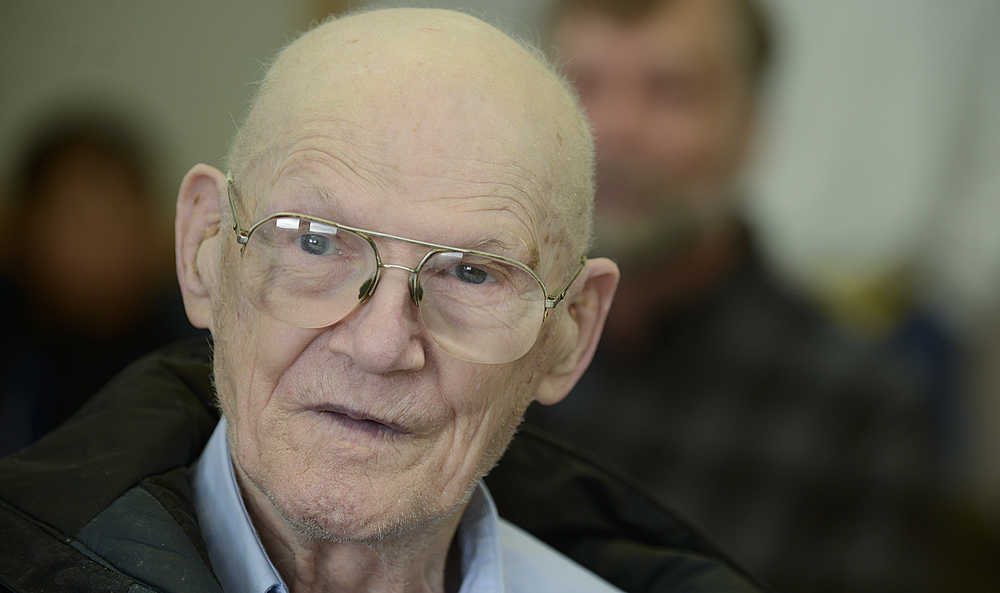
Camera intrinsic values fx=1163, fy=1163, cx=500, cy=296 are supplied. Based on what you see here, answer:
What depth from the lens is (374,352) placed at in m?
1.41

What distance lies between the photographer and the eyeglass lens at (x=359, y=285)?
145 cm

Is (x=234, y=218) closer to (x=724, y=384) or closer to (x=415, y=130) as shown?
(x=415, y=130)

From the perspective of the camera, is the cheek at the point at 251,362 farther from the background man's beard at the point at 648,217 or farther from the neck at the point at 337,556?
the background man's beard at the point at 648,217

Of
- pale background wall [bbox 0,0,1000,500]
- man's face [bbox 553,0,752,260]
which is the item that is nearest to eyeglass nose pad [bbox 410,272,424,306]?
man's face [bbox 553,0,752,260]

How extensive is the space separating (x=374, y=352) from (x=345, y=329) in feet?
0.20

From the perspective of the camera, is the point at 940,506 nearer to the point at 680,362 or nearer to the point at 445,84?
the point at 680,362

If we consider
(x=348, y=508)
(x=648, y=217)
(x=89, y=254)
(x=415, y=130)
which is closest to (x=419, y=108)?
(x=415, y=130)

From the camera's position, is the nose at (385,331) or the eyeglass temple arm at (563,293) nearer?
the nose at (385,331)

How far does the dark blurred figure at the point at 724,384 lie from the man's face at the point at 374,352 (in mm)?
1758

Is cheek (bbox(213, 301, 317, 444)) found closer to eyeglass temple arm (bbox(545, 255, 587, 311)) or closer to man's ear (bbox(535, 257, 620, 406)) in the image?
eyeglass temple arm (bbox(545, 255, 587, 311))

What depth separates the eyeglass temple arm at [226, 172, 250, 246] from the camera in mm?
1521

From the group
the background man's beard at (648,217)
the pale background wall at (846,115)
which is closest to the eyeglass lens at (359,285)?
the background man's beard at (648,217)

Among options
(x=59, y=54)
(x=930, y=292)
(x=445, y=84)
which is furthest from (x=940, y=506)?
(x=59, y=54)

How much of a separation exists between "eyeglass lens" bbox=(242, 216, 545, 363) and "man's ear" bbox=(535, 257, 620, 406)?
22 cm
